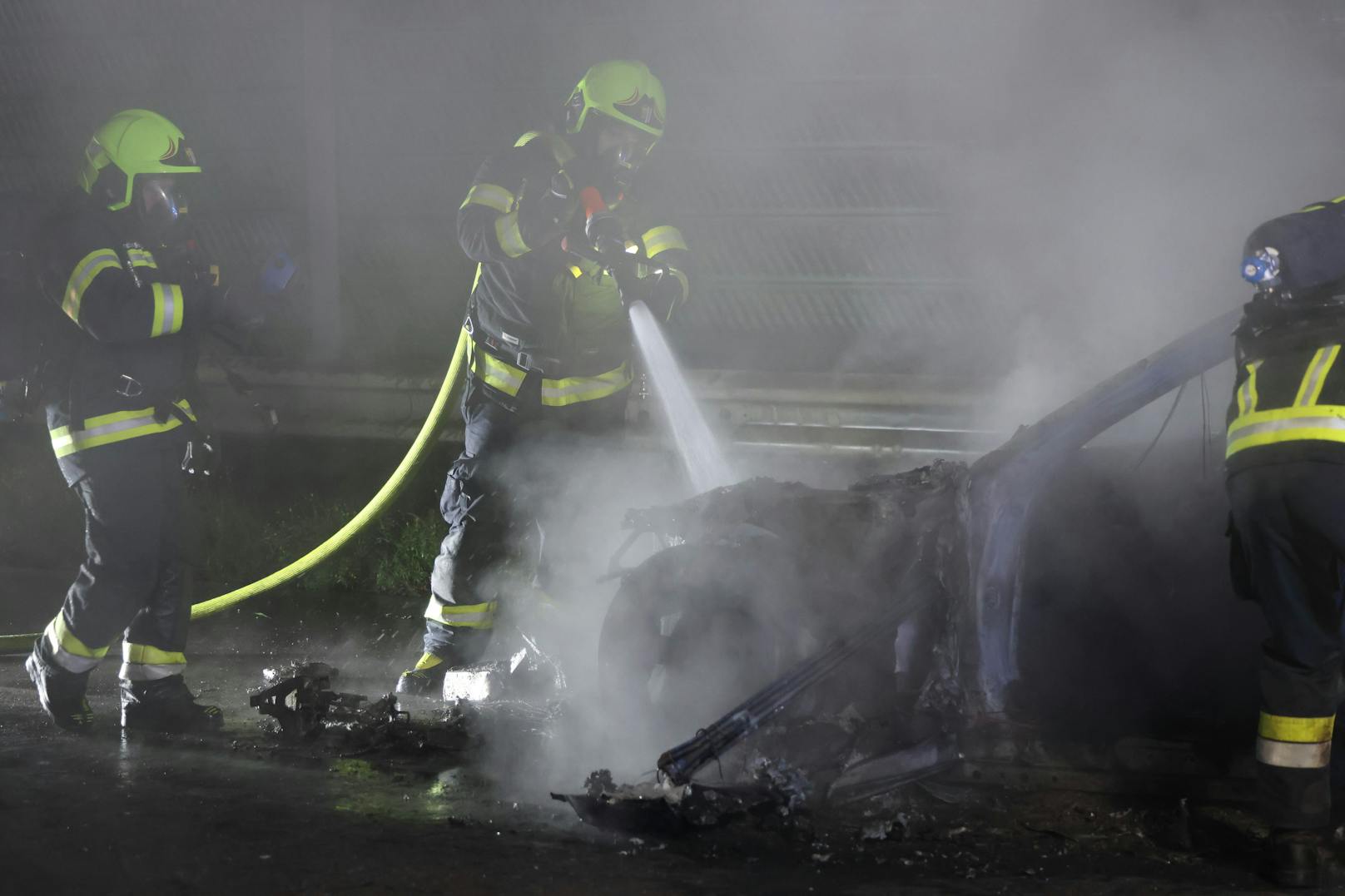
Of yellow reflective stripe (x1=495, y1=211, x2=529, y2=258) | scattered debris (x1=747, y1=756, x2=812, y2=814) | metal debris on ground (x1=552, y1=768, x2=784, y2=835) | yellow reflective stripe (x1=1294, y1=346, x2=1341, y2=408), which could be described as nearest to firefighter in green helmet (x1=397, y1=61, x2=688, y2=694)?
yellow reflective stripe (x1=495, y1=211, x2=529, y2=258)

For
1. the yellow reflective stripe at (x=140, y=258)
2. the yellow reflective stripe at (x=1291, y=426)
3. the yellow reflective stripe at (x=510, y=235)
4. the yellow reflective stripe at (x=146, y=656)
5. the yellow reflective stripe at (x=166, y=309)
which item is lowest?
the yellow reflective stripe at (x=146, y=656)

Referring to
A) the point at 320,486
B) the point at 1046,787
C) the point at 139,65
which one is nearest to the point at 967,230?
the point at 320,486

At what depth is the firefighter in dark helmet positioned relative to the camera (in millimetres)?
3018

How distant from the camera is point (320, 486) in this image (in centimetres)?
700

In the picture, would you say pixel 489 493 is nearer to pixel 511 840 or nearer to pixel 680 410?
pixel 680 410

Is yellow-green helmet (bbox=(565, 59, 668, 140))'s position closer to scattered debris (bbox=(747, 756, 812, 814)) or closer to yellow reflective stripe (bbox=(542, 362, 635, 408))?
yellow reflective stripe (bbox=(542, 362, 635, 408))

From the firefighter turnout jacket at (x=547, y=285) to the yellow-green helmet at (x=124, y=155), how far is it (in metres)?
1.00

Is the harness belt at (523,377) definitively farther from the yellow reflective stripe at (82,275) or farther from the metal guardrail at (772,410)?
the yellow reflective stripe at (82,275)

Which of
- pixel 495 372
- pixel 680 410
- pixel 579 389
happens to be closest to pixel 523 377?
pixel 495 372

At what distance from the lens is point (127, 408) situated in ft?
14.4

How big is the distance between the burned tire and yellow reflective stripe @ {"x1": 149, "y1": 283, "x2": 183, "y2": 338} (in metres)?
1.75

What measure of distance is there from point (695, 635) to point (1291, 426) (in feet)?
5.05

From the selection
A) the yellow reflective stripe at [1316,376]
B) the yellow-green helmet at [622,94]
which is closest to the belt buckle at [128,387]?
the yellow-green helmet at [622,94]

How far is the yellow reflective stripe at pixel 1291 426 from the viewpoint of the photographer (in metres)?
3.01
